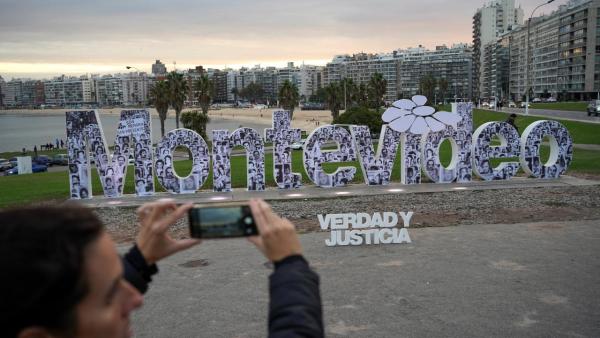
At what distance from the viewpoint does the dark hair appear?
1376 millimetres

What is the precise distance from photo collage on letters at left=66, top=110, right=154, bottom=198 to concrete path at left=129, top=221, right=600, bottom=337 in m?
7.38

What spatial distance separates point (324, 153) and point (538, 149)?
26.8ft

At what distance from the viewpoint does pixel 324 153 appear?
62.5 feet

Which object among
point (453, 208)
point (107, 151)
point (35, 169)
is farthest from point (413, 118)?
point (35, 169)

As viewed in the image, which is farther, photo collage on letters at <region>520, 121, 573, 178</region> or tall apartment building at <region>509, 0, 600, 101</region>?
tall apartment building at <region>509, 0, 600, 101</region>

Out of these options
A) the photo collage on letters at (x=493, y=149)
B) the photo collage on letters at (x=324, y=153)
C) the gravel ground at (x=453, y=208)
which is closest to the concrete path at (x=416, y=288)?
the gravel ground at (x=453, y=208)

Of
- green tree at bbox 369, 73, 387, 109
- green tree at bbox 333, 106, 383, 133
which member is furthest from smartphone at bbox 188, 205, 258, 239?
green tree at bbox 369, 73, 387, 109

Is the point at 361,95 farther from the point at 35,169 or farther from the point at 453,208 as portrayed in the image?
the point at 453,208

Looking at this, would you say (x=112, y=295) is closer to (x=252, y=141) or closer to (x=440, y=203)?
(x=440, y=203)

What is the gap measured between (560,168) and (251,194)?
11614mm

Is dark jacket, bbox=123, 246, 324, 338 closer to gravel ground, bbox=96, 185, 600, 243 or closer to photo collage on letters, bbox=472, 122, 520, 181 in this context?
gravel ground, bbox=96, 185, 600, 243

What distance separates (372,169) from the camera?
19.4 metres

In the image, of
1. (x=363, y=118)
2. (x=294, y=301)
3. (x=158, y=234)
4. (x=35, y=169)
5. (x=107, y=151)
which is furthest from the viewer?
(x=363, y=118)

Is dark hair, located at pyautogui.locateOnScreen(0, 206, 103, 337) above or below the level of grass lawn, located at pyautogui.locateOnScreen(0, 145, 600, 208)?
above
